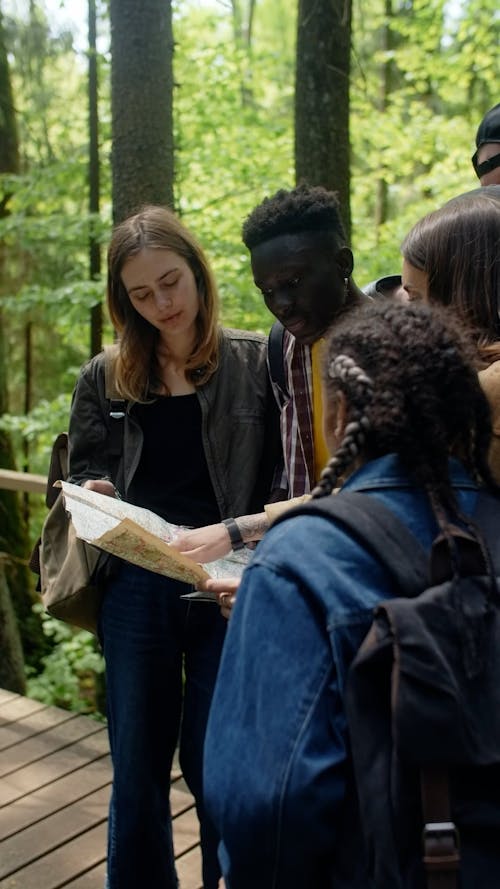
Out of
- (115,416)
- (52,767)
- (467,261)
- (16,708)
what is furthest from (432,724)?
(16,708)

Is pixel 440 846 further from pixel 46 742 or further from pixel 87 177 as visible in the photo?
pixel 87 177

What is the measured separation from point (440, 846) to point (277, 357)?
136 centimetres

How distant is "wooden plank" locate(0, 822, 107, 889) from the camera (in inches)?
102

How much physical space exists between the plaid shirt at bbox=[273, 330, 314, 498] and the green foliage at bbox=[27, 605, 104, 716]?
5.22 m

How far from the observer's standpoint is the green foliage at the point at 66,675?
7.32m

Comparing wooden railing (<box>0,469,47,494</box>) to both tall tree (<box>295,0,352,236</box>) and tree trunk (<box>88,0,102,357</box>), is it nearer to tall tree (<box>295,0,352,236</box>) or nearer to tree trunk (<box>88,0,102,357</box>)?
tall tree (<box>295,0,352,236</box>)

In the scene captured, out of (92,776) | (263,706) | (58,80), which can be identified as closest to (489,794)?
(263,706)

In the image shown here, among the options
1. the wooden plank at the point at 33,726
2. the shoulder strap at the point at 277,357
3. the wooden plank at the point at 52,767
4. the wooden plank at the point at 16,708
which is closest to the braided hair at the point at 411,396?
the shoulder strap at the point at 277,357

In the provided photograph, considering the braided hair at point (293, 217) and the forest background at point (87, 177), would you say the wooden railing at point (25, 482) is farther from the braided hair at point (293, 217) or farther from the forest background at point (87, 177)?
the forest background at point (87, 177)

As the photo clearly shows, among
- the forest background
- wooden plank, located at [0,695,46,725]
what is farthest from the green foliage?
wooden plank, located at [0,695,46,725]

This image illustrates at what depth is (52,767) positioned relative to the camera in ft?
10.8

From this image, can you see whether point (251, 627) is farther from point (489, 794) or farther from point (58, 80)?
point (58, 80)

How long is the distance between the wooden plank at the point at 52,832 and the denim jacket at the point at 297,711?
74.7 inches

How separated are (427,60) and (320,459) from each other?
9562 mm
